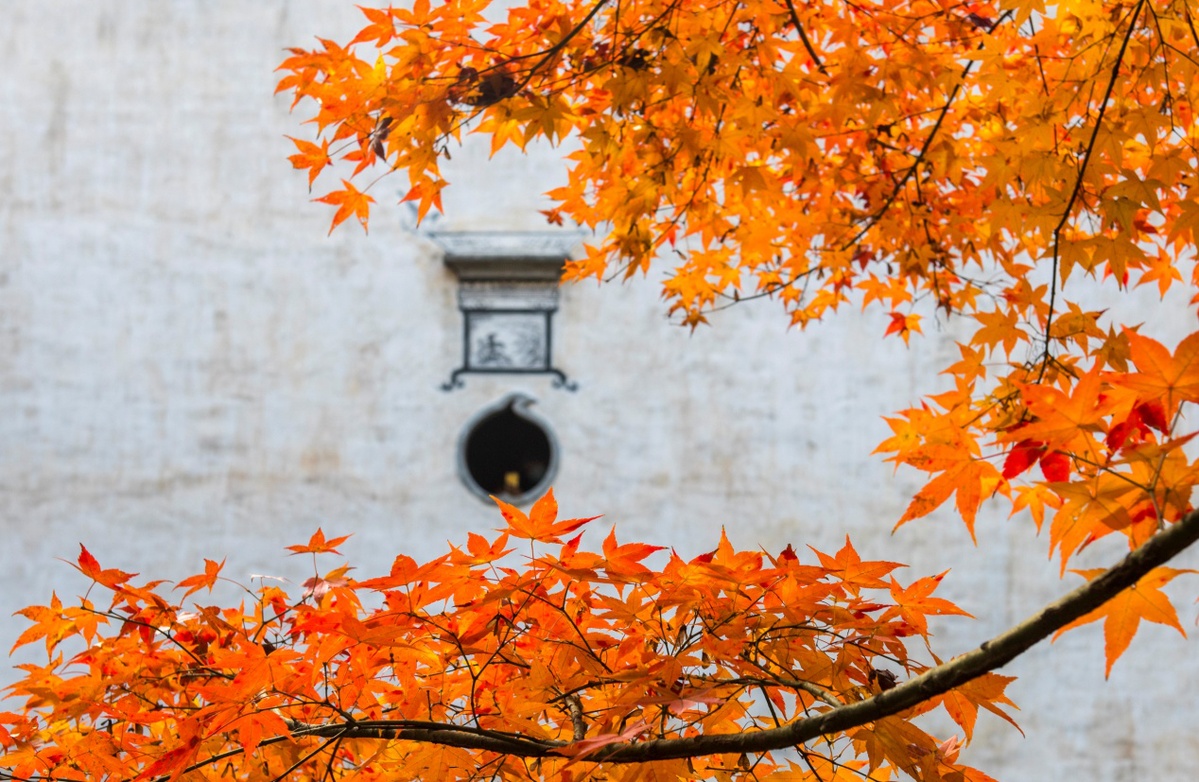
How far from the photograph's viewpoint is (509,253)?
5.06 metres

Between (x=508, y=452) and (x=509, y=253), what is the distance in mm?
896

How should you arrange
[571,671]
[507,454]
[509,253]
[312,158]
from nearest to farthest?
[571,671] < [312,158] < [509,253] < [507,454]

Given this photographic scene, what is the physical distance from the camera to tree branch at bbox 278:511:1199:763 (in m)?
0.94

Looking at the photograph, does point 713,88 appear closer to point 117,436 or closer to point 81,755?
point 81,755

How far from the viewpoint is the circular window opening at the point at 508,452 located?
5.06 m

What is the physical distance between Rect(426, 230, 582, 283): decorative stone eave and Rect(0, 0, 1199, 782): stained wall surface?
101mm

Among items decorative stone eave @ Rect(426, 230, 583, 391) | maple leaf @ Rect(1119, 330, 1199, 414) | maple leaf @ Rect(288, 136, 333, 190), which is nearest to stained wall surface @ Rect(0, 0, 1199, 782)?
decorative stone eave @ Rect(426, 230, 583, 391)

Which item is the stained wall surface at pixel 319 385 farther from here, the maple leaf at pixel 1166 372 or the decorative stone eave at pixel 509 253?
the maple leaf at pixel 1166 372

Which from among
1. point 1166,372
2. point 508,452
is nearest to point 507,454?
point 508,452

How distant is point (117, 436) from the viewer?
16.9ft

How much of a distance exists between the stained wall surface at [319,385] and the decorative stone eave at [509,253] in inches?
4.0

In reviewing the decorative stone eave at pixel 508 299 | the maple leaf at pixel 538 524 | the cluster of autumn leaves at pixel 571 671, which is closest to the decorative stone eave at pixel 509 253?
the decorative stone eave at pixel 508 299

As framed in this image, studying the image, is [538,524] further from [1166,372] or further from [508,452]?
[508,452]

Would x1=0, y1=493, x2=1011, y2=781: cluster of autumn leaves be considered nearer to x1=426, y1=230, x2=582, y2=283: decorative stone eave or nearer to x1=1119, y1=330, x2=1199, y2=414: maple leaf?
x1=1119, y1=330, x2=1199, y2=414: maple leaf
